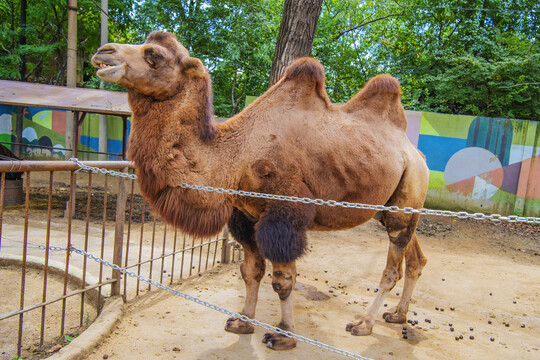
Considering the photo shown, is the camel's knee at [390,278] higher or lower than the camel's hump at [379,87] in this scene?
lower

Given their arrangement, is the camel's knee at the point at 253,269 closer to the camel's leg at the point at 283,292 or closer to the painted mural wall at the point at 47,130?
the camel's leg at the point at 283,292

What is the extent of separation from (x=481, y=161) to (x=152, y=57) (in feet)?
32.7

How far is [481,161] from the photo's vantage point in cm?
1055

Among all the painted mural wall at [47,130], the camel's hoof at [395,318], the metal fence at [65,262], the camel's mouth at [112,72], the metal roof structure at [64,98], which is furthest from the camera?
the painted mural wall at [47,130]

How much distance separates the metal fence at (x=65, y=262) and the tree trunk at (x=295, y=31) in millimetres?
2598

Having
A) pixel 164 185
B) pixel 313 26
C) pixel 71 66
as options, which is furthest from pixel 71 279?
pixel 71 66

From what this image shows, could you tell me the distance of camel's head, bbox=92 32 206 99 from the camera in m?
2.59

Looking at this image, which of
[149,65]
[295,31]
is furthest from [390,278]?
[295,31]

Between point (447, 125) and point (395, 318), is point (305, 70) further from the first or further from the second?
point (447, 125)

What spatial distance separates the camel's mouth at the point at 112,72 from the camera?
2.54 m

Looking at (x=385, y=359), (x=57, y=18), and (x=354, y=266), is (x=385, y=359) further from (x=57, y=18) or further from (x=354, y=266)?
(x=57, y=18)

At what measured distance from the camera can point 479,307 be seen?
16.2ft

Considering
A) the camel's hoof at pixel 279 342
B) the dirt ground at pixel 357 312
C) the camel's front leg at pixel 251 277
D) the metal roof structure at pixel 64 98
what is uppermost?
the metal roof structure at pixel 64 98

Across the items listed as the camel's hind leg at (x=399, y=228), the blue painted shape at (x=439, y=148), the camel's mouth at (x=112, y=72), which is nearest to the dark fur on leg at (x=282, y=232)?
the camel's hind leg at (x=399, y=228)
